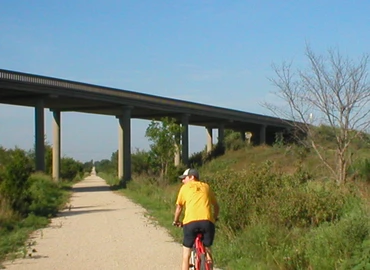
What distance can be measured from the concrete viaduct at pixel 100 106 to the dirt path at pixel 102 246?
13.9 metres

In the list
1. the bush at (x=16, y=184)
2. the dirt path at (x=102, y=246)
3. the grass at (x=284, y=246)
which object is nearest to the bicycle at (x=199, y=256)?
the grass at (x=284, y=246)

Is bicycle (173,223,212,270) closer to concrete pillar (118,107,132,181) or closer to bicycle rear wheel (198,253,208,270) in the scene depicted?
bicycle rear wheel (198,253,208,270)

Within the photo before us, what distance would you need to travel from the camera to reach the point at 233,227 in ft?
43.8

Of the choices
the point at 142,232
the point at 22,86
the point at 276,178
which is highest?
the point at 22,86

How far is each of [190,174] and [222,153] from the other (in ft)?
175

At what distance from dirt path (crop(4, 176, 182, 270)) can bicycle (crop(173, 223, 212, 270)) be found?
2187 mm

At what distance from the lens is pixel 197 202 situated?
9.12 m

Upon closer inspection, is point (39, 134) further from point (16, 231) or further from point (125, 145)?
point (16, 231)

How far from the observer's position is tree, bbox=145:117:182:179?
41250 mm

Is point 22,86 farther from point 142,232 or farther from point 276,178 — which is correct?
point 276,178

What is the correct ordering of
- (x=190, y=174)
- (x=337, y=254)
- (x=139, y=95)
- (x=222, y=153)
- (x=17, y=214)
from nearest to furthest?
(x=337, y=254)
(x=190, y=174)
(x=17, y=214)
(x=139, y=95)
(x=222, y=153)

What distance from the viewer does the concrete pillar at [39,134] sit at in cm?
4208

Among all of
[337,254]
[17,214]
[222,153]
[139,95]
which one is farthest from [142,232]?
[222,153]

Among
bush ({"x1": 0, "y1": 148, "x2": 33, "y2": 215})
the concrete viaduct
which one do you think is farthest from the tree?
bush ({"x1": 0, "y1": 148, "x2": 33, "y2": 215})
